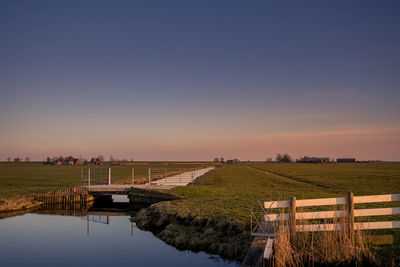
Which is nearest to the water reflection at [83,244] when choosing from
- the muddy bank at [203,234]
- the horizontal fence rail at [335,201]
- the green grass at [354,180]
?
the muddy bank at [203,234]

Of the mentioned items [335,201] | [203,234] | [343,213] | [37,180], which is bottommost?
[37,180]

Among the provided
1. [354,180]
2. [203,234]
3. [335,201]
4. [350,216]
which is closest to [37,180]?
[203,234]

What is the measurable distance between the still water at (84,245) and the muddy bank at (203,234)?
0.42m

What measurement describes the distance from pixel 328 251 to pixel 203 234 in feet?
23.8

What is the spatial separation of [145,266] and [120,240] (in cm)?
508

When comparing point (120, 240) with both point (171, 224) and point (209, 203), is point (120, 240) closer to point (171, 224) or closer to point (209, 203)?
point (171, 224)

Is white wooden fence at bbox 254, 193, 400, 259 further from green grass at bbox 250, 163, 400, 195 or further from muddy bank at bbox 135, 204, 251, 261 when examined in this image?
green grass at bbox 250, 163, 400, 195

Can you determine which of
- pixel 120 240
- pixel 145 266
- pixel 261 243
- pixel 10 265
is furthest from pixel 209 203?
pixel 10 265

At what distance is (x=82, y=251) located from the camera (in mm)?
17016

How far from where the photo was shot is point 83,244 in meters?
18.5

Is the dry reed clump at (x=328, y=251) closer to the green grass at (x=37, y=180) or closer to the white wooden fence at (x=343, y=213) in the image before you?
the white wooden fence at (x=343, y=213)

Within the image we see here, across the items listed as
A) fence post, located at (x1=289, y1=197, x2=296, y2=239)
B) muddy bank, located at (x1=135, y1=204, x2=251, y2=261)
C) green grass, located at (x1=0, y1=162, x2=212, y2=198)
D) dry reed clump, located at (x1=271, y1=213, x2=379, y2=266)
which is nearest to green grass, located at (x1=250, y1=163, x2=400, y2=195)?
muddy bank, located at (x1=135, y1=204, x2=251, y2=261)

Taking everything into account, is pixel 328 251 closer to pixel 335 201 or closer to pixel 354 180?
pixel 335 201

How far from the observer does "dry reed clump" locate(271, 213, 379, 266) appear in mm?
9852
